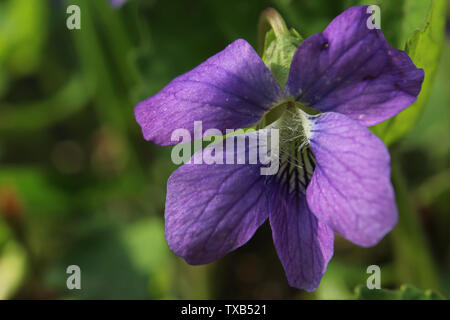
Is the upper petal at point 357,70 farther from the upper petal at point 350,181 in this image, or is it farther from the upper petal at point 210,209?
the upper petal at point 210,209

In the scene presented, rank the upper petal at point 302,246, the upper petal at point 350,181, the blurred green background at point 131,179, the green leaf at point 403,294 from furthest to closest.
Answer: the blurred green background at point 131,179
the green leaf at point 403,294
the upper petal at point 302,246
the upper petal at point 350,181

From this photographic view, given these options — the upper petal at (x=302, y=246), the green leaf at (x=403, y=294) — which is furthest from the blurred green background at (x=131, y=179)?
the upper petal at (x=302, y=246)

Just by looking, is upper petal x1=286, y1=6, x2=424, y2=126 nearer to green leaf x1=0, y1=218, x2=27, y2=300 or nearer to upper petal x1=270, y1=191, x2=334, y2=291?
upper petal x1=270, y1=191, x2=334, y2=291

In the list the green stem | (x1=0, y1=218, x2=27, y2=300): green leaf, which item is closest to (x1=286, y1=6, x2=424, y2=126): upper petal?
the green stem

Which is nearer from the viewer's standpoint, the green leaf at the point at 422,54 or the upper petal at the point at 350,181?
the upper petal at the point at 350,181

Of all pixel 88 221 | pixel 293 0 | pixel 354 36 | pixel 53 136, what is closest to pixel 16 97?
pixel 53 136

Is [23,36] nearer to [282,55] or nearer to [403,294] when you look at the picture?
[282,55]

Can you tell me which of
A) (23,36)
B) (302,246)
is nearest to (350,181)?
(302,246)

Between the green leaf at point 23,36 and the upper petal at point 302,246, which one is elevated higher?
the green leaf at point 23,36

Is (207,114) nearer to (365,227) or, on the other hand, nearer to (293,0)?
(365,227)
